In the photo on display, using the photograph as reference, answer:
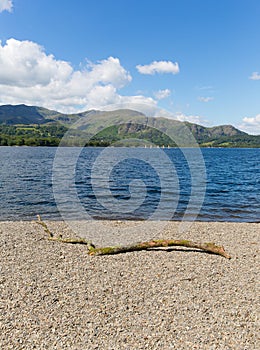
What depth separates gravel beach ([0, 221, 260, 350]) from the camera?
6.84 m

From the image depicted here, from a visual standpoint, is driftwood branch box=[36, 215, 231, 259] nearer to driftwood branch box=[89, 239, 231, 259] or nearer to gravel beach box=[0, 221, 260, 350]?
driftwood branch box=[89, 239, 231, 259]

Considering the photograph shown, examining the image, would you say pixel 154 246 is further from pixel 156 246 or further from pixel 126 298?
pixel 126 298

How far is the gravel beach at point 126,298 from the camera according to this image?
6844mm

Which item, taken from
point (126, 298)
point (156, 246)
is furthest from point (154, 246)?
point (126, 298)

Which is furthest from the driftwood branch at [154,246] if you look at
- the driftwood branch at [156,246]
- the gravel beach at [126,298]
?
the gravel beach at [126,298]

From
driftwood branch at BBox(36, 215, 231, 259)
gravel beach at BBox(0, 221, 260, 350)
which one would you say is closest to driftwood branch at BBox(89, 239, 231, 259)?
driftwood branch at BBox(36, 215, 231, 259)

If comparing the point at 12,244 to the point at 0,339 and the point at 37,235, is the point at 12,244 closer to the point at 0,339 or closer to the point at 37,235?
the point at 37,235

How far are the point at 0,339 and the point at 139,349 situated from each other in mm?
2944

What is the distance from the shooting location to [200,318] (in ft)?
25.3

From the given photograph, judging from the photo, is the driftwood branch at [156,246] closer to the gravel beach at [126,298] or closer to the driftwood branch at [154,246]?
the driftwood branch at [154,246]

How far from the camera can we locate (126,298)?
8.62 meters

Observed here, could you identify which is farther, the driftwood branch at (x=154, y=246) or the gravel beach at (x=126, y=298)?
the driftwood branch at (x=154, y=246)

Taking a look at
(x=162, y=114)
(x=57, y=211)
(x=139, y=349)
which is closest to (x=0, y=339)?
(x=139, y=349)

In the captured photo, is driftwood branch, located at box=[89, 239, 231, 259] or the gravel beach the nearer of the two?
the gravel beach
